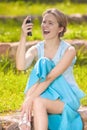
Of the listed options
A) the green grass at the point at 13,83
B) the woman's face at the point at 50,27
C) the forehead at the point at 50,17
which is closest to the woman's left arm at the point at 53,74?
the woman's face at the point at 50,27

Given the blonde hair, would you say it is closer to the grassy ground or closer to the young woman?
the young woman

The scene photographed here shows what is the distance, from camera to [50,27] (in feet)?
18.4

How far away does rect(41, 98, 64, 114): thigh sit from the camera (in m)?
5.39

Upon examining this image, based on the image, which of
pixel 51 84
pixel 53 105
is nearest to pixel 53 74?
pixel 51 84

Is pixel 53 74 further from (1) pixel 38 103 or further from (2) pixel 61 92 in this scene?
(1) pixel 38 103

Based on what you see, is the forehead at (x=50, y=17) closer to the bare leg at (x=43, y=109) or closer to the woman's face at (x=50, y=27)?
the woman's face at (x=50, y=27)

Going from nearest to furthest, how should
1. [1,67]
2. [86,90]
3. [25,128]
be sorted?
[25,128] < [86,90] < [1,67]

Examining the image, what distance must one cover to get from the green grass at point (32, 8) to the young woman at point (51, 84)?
22.8 feet

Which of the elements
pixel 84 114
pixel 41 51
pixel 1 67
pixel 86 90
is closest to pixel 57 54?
pixel 41 51

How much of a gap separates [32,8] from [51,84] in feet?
26.7

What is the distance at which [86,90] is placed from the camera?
6629mm

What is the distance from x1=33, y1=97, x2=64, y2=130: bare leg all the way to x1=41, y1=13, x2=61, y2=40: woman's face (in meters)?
0.57

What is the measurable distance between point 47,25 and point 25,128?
0.90m

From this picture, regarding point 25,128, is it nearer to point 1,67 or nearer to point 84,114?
point 84,114
